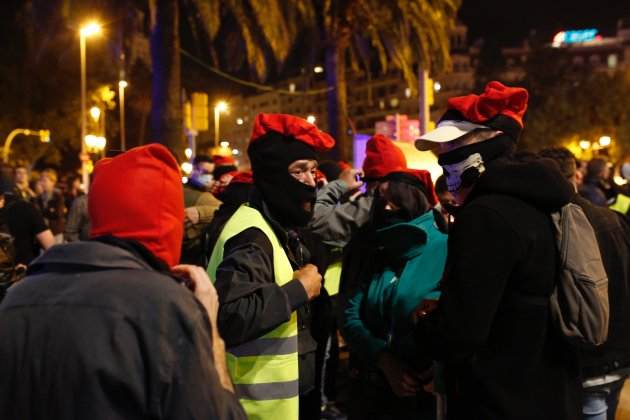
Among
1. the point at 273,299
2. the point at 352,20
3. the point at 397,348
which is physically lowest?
the point at 397,348

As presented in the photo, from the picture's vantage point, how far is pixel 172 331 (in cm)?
177

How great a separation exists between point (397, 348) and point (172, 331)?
74.1 inches

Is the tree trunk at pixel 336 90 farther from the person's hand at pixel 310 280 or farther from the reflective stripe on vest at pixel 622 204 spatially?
the person's hand at pixel 310 280

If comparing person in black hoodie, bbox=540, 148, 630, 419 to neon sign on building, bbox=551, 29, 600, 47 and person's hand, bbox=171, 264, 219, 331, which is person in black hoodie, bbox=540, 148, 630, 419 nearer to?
person's hand, bbox=171, 264, 219, 331

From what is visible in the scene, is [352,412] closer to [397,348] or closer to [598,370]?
[397,348]

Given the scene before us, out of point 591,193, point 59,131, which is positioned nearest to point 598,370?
point 591,193

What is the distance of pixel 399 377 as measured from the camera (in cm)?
349

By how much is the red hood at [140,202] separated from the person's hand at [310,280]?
47.7 inches

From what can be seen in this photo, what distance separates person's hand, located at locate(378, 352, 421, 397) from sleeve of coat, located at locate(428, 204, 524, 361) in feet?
2.70

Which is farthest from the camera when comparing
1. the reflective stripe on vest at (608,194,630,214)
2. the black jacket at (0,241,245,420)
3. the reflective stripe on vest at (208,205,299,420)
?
the reflective stripe on vest at (608,194,630,214)

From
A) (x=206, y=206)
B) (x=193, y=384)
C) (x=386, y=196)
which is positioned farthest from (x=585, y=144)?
(x=193, y=384)

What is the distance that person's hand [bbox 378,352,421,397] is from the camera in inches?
136

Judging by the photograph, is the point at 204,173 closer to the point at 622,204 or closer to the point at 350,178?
the point at 350,178

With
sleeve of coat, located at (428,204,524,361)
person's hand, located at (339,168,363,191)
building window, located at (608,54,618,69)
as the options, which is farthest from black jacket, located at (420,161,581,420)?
building window, located at (608,54,618,69)
